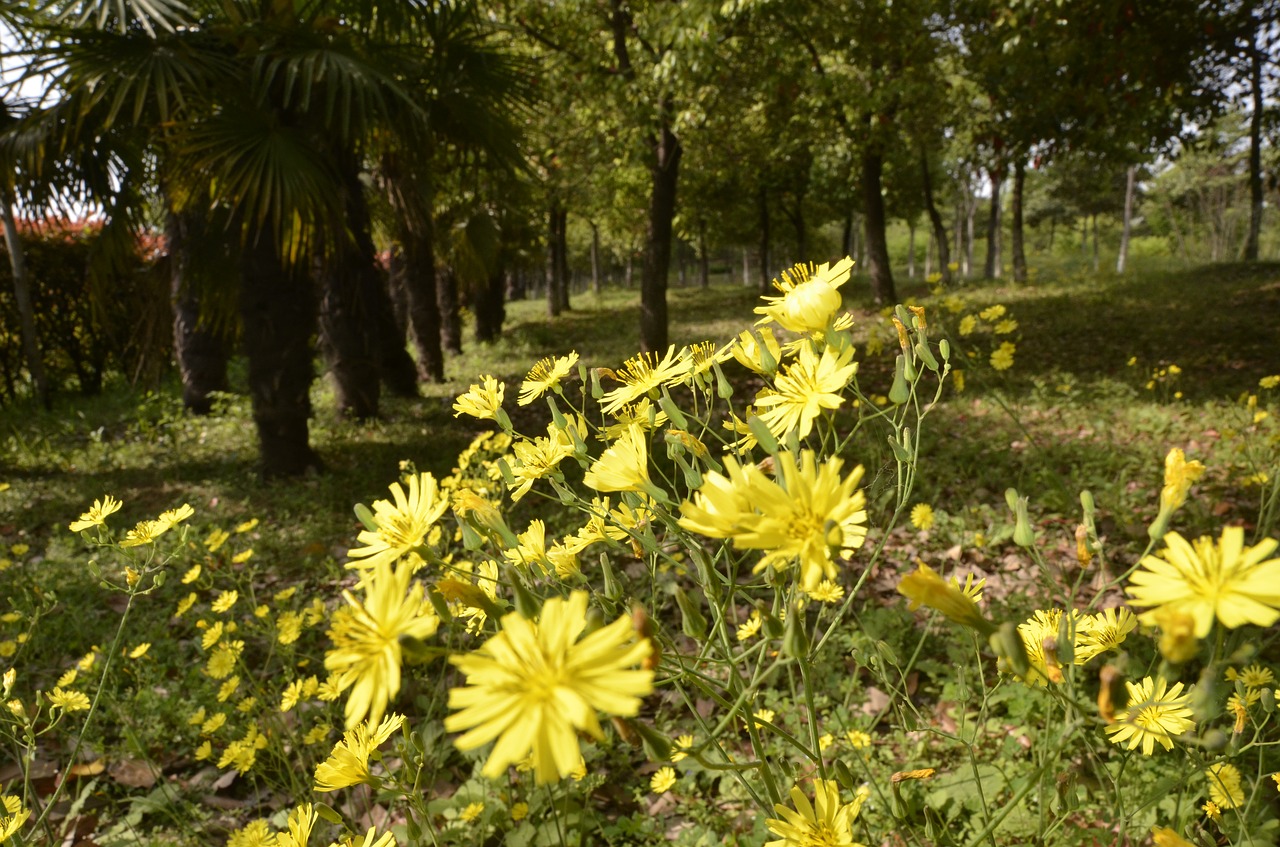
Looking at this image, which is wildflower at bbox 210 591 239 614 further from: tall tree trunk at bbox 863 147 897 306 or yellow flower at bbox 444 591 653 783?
tall tree trunk at bbox 863 147 897 306

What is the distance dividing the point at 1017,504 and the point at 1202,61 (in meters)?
7.17

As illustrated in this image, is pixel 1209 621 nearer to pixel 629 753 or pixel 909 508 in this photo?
pixel 629 753

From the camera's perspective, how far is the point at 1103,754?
1962mm

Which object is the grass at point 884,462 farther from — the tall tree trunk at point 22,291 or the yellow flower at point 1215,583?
the tall tree trunk at point 22,291

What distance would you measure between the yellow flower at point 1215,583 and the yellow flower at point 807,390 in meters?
0.30

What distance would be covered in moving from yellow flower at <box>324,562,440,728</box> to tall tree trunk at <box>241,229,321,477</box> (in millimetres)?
4147

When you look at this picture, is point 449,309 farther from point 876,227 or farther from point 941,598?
point 941,598

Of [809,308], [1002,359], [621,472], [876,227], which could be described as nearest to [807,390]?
[809,308]

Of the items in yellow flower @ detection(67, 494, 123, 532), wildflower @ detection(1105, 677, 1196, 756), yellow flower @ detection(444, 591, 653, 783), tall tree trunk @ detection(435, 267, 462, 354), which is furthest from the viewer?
tall tree trunk @ detection(435, 267, 462, 354)

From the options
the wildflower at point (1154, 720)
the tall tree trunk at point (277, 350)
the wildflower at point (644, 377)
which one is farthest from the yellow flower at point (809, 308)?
the tall tree trunk at point (277, 350)

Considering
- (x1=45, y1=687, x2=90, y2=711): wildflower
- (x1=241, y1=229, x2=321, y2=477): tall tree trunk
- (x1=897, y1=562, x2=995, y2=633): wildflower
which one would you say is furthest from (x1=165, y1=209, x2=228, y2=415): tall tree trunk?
(x1=897, y1=562, x2=995, y2=633): wildflower

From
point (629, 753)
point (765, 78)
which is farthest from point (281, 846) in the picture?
point (765, 78)

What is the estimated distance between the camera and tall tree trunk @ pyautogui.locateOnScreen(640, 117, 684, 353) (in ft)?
21.3

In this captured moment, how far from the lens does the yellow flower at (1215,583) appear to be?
530 millimetres
